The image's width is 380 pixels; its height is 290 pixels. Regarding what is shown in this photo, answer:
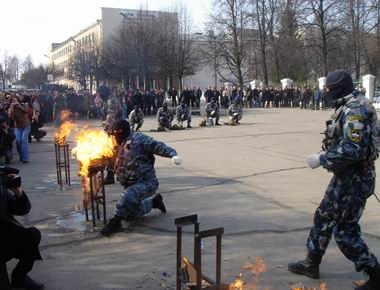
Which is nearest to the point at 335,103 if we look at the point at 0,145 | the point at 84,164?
the point at 84,164

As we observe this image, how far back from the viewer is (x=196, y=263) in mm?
3059

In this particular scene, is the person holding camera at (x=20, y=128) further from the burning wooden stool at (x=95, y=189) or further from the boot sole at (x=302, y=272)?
the boot sole at (x=302, y=272)

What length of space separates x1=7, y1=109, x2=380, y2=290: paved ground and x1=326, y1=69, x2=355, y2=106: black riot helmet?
5.63 feet

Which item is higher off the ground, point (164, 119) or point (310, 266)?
point (164, 119)

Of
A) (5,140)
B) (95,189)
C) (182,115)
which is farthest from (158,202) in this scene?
(182,115)

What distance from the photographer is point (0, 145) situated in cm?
1134

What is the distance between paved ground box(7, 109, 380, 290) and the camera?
4590 mm

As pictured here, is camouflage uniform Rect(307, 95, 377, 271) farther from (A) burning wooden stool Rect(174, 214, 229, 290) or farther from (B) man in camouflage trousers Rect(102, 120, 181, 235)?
(B) man in camouflage trousers Rect(102, 120, 181, 235)

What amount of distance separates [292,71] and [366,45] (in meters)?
7.54

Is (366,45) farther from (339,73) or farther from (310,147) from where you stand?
(339,73)

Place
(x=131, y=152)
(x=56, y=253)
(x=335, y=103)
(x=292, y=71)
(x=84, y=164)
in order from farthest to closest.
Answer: (x=292, y=71) < (x=84, y=164) < (x=131, y=152) < (x=56, y=253) < (x=335, y=103)

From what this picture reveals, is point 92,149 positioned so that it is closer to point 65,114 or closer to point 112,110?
point 112,110

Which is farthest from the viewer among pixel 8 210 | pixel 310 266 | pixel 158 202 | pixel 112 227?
pixel 158 202

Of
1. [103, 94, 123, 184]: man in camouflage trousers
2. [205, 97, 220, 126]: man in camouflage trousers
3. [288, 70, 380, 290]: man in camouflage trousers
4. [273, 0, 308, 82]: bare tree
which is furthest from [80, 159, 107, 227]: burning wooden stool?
[273, 0, 308, 82]: bare tree
